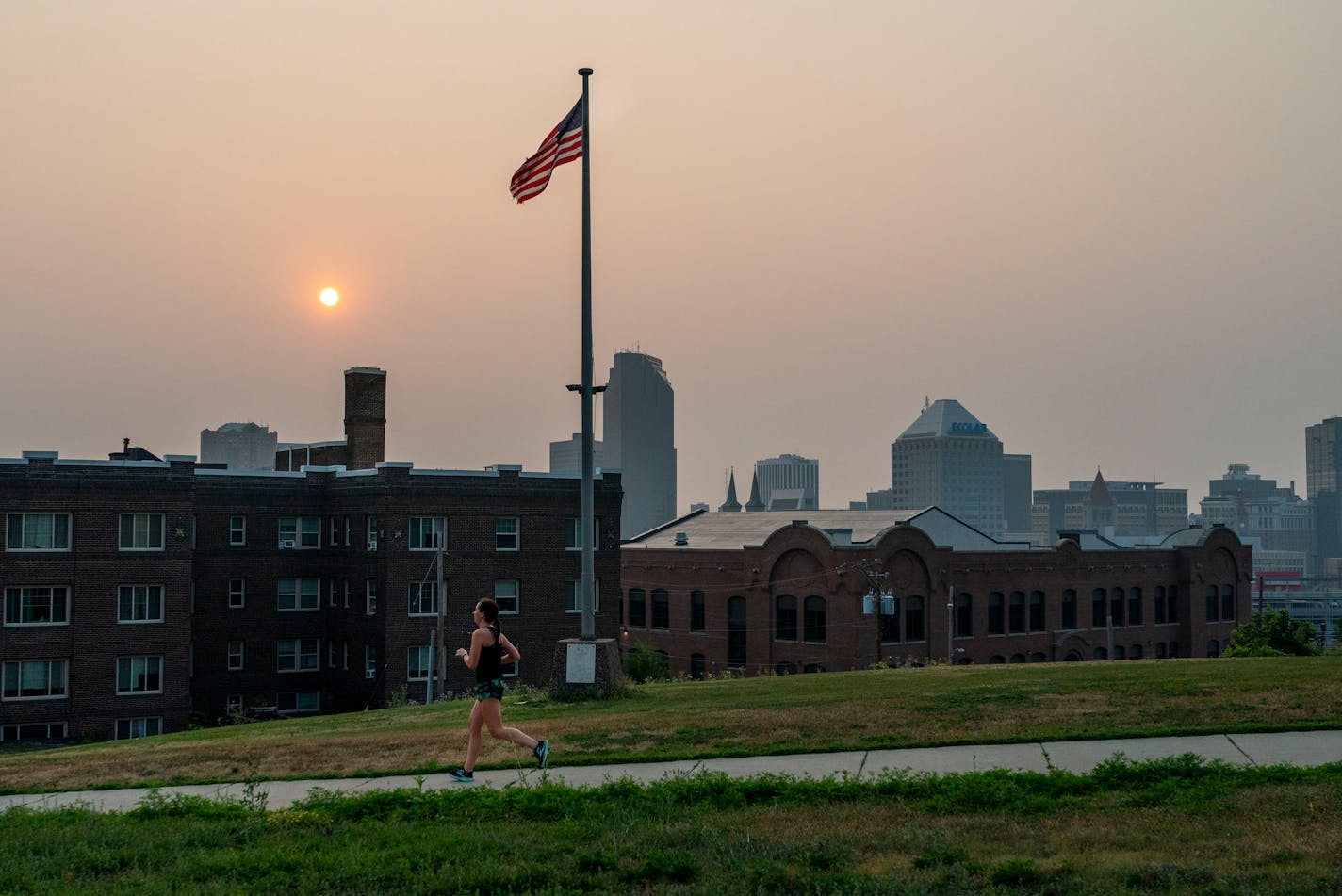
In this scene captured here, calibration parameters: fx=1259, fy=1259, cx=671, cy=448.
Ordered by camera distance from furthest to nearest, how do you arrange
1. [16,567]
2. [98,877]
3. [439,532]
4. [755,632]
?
[755,632] → [439,532] → [16,567] → [98,877]

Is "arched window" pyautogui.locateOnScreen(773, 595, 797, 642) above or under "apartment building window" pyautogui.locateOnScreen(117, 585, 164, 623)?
under

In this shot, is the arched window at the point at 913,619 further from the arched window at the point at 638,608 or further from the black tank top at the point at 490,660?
the black tank top at the point at 490,660

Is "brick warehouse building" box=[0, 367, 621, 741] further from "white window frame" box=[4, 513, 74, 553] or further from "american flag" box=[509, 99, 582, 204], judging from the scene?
"american flag" box=[509, 99, 582, 204]

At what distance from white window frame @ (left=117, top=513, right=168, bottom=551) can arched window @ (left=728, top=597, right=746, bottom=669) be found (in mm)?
32652

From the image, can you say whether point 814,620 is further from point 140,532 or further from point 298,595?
point 140,532

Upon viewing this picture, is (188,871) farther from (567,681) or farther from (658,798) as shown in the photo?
(567,681)

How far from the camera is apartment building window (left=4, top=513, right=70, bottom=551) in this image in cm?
4838

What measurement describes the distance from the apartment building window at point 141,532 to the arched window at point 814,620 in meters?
33.0

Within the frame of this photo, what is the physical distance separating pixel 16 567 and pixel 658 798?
1772 inches

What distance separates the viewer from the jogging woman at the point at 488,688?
1305cm

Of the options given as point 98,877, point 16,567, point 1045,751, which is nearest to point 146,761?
point 98,877

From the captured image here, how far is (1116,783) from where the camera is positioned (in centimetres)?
1155

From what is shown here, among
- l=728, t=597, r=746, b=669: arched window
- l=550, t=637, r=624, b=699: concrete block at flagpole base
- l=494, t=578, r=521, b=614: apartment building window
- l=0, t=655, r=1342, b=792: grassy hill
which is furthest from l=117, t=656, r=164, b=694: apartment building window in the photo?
l=550, t=637, r=624, b=699: concrete block at flagpole base

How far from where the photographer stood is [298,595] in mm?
60062
